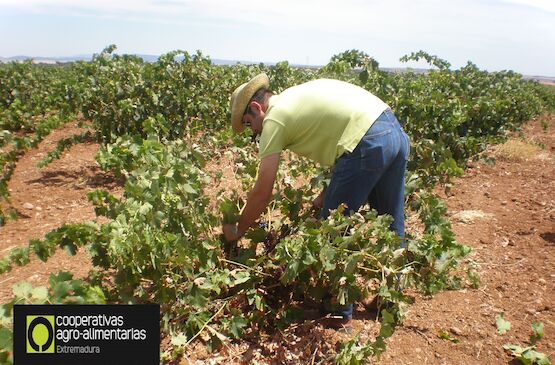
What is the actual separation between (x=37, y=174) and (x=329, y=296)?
5.04 m

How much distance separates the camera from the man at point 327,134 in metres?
2.42

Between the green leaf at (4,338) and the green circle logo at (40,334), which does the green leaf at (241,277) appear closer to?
the green circle logo at (40,334)

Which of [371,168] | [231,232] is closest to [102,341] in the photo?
[231,232]

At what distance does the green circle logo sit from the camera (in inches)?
74.1

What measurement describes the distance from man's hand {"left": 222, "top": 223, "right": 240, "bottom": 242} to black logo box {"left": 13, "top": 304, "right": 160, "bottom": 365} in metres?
0.64

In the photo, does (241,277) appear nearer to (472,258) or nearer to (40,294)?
(40,294)

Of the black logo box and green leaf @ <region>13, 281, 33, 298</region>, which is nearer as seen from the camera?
green leaf @ <region>13, 281, 33, 298</region>

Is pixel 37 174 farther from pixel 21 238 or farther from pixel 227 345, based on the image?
pixel 227 345

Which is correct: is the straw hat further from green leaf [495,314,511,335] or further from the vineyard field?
green leaf [495,314,511,335]

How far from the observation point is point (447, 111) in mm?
5973

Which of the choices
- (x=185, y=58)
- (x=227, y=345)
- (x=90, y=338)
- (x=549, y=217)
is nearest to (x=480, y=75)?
(x=549, y=217)

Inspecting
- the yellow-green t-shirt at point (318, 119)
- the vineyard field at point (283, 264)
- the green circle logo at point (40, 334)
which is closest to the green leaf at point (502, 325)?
the vineyard field at point (283, 264)

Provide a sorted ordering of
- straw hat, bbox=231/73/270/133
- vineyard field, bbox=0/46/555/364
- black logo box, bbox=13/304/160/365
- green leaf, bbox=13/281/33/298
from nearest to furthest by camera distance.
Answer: green leaf, bbox=13/281/33/298
black logo box, bbox=13/304/160/365
vineyard field, bbox=0/46/555/364
straw hat, bbox=231/73/270/133

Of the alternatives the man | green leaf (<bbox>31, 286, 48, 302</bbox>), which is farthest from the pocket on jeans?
green leaf (<bbox>31, 286, 48, 302</bbox>)
